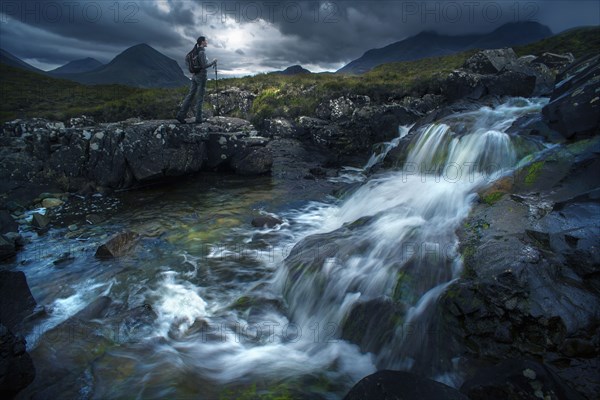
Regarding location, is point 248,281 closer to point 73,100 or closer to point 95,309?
point 95,309

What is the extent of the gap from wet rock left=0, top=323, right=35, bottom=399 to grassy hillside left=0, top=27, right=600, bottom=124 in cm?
2444

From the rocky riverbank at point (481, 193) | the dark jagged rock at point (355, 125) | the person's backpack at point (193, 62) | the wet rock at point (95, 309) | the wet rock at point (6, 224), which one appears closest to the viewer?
the rocky riverbank at point (481, 193)

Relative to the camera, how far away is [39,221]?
11258 mm

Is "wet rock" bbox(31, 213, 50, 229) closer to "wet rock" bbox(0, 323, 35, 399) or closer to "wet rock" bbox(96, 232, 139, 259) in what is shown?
"wet rock" bbox(96, 232, 139, 259)

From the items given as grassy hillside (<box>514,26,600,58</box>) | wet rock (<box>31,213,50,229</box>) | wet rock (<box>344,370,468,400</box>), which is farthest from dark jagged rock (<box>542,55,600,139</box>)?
grassy hillside (<box>514,26,600,58</box>)

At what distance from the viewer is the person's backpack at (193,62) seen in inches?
562

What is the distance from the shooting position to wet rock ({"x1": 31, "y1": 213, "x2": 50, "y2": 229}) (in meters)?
11.2

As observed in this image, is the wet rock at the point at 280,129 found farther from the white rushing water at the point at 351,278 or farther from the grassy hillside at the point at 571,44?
the grassy hillside at the point at 571,44

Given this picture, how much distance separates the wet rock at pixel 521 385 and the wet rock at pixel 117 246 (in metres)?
8.94

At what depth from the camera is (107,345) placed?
594cm

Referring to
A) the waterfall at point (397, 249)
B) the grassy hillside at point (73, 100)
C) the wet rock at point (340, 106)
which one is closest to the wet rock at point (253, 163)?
the waterfall at point (397, 249)

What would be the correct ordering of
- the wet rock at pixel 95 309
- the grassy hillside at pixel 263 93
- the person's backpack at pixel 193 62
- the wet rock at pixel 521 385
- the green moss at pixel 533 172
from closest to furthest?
the wet rock at pixel 521 385 → the wet rock at pixel 95 309 → the green moss at pixel 533 172 → the person's backpack at pixel 193 62 → the grassy hillside at pixel 263 93

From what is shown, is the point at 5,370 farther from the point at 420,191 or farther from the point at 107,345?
the point at 420,191

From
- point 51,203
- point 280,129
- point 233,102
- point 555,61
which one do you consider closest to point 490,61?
point 555,61
